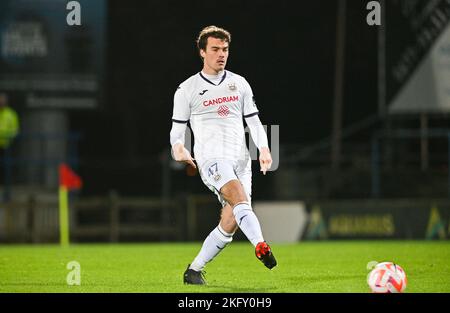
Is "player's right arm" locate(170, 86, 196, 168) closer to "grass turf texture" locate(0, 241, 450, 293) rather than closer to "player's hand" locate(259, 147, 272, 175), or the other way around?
"player's hand" locate(259, 147, 272, 175)

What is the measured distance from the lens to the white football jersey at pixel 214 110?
425 inches

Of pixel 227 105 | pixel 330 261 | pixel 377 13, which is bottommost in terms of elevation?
pixel 330 261

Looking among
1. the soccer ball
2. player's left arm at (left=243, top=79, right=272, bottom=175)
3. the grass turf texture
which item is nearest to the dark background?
the grass turf texture

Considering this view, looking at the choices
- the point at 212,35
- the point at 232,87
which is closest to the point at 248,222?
the point at 232,87

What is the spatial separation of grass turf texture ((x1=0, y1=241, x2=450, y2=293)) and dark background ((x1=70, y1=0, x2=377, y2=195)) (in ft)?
29.3

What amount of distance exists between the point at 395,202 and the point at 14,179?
8663mm

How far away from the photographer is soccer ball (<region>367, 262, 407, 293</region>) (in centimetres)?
963

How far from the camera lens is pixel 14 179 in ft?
83.1

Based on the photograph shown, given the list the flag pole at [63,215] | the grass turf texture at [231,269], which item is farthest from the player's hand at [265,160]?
the flag pole at [63,215]

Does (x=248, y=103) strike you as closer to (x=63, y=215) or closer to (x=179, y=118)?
(x=179, y=118)

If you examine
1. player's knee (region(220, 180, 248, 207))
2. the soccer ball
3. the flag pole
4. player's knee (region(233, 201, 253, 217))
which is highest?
player's knee (region(220, 180, 248, 207))

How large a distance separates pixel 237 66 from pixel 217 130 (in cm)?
1514
